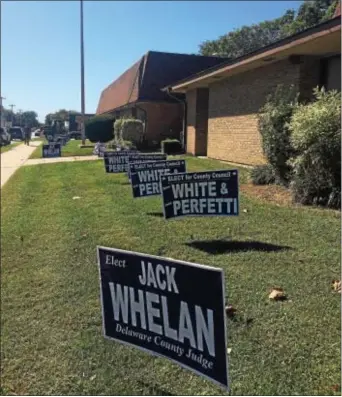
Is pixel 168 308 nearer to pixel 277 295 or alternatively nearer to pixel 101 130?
pixel 277 295

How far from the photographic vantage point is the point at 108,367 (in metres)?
3.36

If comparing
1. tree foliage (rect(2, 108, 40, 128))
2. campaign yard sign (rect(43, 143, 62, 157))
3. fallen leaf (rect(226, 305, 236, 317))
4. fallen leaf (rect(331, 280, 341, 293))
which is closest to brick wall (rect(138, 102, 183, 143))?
campaign yard sign (rect(43, 143, 62, 157))

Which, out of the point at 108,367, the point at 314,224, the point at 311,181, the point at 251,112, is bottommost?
the point at 108,367

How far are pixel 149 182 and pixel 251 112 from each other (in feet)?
27.0

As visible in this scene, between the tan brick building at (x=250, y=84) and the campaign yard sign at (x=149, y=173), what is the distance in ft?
14.3

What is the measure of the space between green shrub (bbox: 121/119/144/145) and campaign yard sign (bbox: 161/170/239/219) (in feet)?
70.9

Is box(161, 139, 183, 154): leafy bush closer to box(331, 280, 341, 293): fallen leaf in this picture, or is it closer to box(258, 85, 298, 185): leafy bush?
box(258, 85, 298, 185): leafy bush

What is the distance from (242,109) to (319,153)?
8.63m

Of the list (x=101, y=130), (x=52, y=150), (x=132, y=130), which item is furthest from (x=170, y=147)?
(x=101, y=130)

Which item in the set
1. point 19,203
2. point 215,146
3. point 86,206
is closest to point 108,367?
point 86,206

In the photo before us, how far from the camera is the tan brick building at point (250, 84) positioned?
1115 centimetres

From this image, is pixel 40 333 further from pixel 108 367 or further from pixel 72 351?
pixel 108 367

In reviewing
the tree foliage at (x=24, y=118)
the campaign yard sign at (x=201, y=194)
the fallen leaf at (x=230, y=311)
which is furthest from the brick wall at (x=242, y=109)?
the tree foliage at (x=24, y=118)

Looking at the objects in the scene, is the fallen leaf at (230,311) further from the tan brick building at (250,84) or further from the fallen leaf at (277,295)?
the tan brick building at (250,84)
